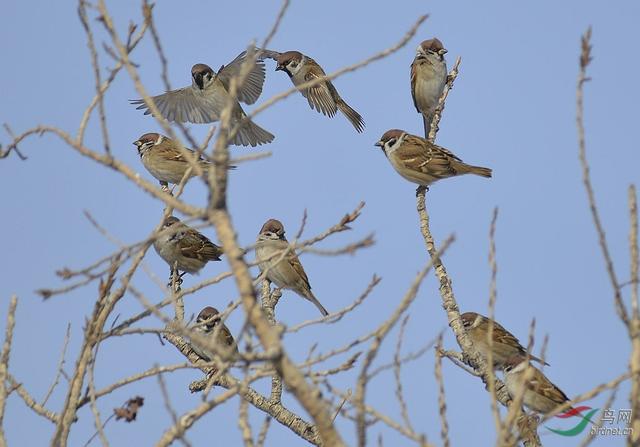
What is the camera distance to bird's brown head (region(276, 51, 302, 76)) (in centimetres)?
1021

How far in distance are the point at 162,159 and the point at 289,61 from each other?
5.65ft

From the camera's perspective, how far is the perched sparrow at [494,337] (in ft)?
25.9

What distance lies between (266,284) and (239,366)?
4.36 m

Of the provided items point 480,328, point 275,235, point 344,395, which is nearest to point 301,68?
point 275,235

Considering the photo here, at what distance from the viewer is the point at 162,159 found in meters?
9.74

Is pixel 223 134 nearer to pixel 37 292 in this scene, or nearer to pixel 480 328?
pixel 37 292

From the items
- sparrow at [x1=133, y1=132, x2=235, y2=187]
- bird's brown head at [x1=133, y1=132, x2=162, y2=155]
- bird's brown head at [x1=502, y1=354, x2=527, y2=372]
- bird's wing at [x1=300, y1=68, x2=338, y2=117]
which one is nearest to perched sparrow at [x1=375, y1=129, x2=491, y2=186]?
bird's wing at [x1=300, y1=68, x2=338, y2=117]

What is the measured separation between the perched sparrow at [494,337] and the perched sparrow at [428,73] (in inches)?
108

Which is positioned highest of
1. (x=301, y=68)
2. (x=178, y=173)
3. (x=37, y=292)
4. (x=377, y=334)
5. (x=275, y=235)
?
(x=301, y=68)

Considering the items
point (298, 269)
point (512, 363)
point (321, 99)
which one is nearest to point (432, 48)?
point (321, 99)

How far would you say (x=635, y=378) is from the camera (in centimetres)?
229

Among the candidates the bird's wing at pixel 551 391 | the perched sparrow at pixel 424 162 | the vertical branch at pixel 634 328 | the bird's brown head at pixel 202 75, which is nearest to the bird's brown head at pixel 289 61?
the bird's brown head at pixel 202 75

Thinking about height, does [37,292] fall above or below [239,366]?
above

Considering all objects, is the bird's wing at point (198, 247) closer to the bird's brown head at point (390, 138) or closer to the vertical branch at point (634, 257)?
the bird's brown head at point (390, 138)
